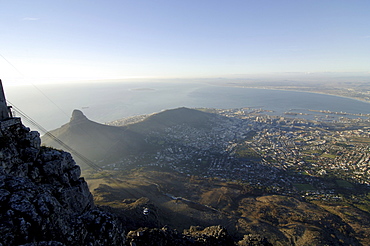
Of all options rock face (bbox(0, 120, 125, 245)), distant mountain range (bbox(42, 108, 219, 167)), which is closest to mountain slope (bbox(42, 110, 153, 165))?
distant mountain range (bbox(42, 108, 219, 167))

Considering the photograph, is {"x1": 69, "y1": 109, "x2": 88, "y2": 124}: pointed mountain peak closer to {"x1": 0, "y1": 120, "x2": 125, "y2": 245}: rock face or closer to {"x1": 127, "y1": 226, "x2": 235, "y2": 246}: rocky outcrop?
{"x1": 0, "y1": 120, "x2": 125, "y2": 245}: rock face

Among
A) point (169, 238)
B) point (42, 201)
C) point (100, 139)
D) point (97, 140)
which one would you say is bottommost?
point (97, 140)

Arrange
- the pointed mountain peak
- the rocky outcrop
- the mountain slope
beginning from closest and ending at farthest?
the rocky outcrop, the mountain slope, the pointed mountain peak

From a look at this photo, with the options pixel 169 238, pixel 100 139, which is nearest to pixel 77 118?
pixel 100 139

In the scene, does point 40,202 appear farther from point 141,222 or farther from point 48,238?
point 141,222

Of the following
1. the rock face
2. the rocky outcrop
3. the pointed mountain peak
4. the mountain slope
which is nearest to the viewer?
the rock face

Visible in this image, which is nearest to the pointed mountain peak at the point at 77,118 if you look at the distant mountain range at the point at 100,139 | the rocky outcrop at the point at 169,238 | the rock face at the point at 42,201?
the distant mountain range at the point at 100,139

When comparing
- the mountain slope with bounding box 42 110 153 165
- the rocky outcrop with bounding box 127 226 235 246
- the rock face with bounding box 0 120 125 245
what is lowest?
the mountain slope with bounding box 42 110 153 165

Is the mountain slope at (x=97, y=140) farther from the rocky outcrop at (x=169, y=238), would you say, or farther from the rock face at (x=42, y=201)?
the rock face at (x=42, y=201)

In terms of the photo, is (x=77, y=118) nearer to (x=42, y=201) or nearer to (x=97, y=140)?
(x=97, y=140)
